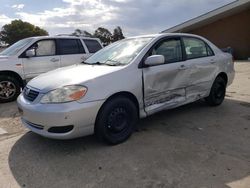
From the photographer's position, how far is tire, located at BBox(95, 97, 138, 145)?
164 inches

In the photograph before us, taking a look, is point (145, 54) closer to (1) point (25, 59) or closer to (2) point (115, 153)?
(2) point (115, 153)

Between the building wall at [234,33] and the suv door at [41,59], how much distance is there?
16.4 m

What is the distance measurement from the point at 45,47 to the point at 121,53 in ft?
13.2

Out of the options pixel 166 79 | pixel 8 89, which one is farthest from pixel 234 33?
pixel 166 79

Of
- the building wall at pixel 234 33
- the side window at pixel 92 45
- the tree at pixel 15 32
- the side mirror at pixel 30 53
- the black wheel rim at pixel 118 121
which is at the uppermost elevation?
the tree at pixel 15 32

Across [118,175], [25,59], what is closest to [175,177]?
[118,175]

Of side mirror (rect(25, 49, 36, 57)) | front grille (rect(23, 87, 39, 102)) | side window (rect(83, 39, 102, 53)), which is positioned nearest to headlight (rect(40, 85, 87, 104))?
front grille (rect(23, 87, 39, 102))

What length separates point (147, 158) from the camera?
3941 mm

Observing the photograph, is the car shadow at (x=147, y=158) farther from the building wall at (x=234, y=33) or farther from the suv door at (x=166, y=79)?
the building wall at (x=234, y=33)

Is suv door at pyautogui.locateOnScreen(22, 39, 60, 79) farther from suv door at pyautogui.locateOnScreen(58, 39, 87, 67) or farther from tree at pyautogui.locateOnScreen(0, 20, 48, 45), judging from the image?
tree at pyautogui.locateOnScreen(0, 20, 48, 45)

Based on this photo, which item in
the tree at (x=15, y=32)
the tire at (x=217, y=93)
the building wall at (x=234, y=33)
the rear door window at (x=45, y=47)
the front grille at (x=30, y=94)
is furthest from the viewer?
the tree at (x=15, y=32)

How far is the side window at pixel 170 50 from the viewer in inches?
202

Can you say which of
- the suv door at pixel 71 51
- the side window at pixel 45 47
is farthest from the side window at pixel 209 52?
the side window at pixel 45 47

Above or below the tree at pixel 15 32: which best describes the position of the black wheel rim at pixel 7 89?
below
